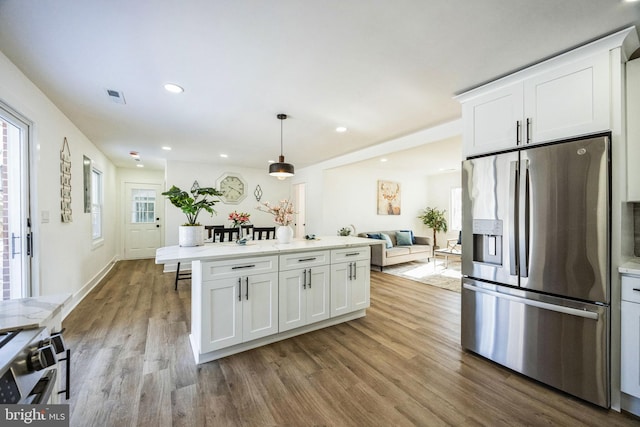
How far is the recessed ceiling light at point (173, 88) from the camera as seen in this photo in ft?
7.70

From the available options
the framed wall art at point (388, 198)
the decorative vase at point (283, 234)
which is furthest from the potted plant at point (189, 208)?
the framed wall art at point (388, 198)

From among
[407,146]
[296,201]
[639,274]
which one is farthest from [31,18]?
[296,201]

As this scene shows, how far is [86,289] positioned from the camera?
13.0 ft

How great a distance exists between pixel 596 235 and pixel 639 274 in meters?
0.30

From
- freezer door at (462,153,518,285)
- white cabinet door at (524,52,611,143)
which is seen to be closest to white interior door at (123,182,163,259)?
freezer door at (462,153,518,285)

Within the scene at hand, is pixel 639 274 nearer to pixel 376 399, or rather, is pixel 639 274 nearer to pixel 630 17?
pixel 630 17

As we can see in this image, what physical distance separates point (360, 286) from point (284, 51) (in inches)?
101

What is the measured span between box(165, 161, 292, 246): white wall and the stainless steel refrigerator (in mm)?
5363

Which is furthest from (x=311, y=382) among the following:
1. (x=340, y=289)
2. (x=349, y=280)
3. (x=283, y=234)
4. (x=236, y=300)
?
(x=283, y=234)

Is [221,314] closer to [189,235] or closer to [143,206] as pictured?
[189,235]

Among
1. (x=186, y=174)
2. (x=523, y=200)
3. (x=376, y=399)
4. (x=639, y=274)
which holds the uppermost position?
(x=186, y=174)

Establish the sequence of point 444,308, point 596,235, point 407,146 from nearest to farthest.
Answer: point 596,235 < point 444,308 < point 407,146

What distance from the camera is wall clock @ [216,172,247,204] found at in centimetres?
636

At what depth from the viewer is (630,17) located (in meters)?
1.56
